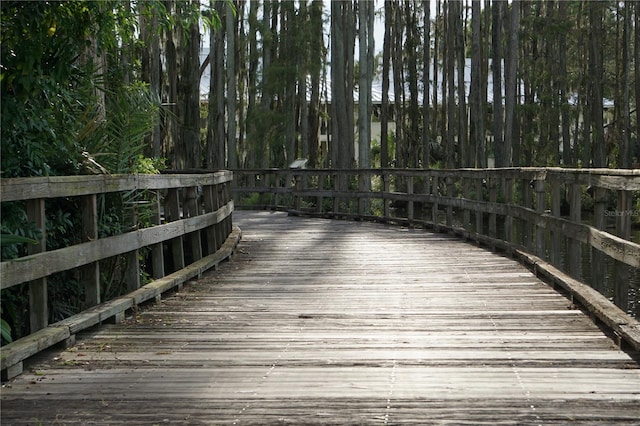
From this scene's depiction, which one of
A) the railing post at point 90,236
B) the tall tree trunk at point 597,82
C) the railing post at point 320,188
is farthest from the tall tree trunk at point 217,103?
the railing post at point 90,236

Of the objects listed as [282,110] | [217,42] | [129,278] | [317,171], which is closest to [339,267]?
[129,278]

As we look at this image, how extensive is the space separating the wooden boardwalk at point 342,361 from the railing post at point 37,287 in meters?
0.22

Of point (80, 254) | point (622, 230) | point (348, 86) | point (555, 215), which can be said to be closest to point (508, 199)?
point (555, 215)

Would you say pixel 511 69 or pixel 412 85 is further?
pixel 412 85

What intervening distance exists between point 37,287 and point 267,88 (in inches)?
1172

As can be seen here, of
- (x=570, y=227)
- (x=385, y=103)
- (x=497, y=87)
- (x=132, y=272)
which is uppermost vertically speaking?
(x=385, y=103)

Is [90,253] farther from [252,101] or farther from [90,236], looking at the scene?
[252,101]

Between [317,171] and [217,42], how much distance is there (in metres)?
14.3

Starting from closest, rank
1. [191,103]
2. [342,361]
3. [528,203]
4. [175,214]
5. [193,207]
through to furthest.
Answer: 1. [342,361]
2. [175,214]
3. [193,207]
4. [528,203]
5. [191,103]

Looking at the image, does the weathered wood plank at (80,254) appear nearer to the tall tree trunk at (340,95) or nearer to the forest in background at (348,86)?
the forest in background at (348,86)

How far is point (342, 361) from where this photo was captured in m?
5.23

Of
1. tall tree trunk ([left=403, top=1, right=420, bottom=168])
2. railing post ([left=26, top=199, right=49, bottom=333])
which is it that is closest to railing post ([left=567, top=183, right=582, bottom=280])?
railing post ([left=26, top=199, right=49, bottom=333])

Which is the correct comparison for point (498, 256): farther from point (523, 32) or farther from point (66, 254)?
point (523, 32)

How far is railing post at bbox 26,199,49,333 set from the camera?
17.4 ft
